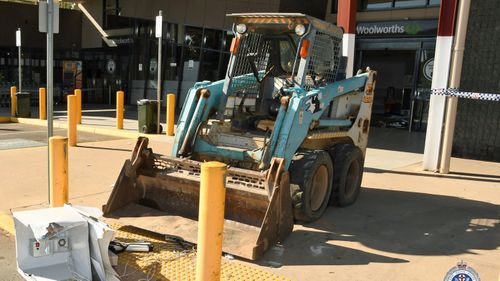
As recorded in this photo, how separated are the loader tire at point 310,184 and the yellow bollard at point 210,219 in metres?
1.95

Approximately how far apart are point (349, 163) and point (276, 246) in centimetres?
207

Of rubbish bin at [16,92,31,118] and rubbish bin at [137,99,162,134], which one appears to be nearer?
rubbish bin at [137,99,162,134]

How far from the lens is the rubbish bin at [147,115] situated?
42.1ft

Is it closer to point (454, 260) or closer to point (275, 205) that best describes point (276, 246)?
point (275, 205)

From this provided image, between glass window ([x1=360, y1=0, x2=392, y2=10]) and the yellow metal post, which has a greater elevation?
glass window ([x1=360, y1=0, x2=392, y2=10])

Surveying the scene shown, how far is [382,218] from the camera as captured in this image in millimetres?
6293

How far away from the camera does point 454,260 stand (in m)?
4.87

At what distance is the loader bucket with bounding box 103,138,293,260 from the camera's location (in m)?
4.72

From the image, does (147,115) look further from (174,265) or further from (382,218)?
(174,265)

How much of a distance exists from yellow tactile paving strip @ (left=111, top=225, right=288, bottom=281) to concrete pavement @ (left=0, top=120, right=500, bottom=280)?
0.25m

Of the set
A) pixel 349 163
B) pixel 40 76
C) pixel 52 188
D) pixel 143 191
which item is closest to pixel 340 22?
pixel 349 163

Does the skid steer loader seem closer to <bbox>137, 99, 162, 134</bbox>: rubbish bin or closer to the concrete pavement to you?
the concrete pavement

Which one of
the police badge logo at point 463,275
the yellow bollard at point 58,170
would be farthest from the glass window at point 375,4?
the police badge logo at point 463,275

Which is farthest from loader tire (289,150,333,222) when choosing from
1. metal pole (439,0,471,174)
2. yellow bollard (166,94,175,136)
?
yellow bollard (166,94,175,136)
